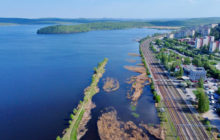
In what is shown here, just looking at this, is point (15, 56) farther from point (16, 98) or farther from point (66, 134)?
point (66, 134)

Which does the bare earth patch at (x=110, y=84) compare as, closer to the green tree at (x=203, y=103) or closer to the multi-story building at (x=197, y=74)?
the green tree at (x=203, y=103)

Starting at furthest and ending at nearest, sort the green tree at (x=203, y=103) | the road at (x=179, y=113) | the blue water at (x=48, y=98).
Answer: the green tree at (x=203, y=103) → the blue water at (x=48, y=98) → the road at (x=179, y=113)

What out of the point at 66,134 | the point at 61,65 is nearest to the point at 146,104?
the point at 66,134

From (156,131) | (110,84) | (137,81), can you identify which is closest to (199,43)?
(137,81)

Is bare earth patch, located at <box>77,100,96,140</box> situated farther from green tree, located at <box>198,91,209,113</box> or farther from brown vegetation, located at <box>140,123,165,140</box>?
green tree, located at <box>198,91,209,113</box>

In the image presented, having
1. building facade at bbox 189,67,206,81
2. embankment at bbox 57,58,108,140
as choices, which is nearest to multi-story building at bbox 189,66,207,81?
building facade at bbox 189,67,206,81

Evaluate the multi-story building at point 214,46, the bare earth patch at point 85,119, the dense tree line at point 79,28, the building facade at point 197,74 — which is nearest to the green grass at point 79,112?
the bare earth patch at point 85,119
